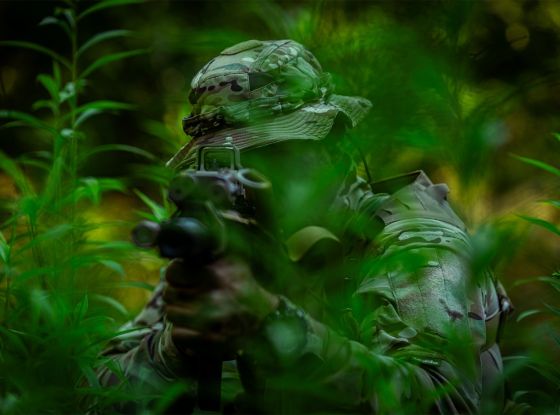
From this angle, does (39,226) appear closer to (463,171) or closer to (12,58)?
(463,171)

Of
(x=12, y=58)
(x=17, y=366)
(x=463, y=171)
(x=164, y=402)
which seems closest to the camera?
(x=463, y=171)

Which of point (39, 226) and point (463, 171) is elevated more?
point (463, 171)

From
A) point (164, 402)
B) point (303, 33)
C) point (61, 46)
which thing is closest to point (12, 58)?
point (61, 46)

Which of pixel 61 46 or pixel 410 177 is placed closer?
pixel 410 177

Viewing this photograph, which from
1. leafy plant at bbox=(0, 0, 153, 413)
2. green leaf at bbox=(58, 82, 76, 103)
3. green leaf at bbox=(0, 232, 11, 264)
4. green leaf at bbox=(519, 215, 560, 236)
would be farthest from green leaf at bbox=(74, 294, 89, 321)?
green leaf at bbox=(519, 215, 560, 236)

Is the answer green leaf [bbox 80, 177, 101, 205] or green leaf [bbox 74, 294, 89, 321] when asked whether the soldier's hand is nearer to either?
green leaf [bbox 74, 294, 89, 321]

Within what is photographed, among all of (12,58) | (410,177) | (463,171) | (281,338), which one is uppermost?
(463,171)

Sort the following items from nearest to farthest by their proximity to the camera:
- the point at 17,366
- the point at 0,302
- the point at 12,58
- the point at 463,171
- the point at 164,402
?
the point at 463,171 < the point at 164,402 < the point at 17,366 < the point at 0,302 < the point at 12,58

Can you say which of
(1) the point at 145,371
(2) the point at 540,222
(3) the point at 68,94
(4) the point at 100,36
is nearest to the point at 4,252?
(1) the point at 145,371

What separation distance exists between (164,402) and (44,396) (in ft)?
0.62

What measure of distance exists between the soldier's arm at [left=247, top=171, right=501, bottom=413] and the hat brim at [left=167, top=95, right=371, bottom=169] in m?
0.19

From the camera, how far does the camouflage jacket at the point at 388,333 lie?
1.13 metres

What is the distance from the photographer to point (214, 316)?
107 centimetres

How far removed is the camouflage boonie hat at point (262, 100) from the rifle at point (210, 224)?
1.44ft
